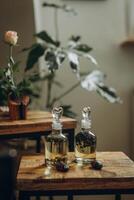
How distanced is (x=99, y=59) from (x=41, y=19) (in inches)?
18.1

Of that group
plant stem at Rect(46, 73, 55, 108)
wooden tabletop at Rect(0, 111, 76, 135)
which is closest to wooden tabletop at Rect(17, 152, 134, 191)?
wooden tabletop at Rect(0, 111, 76, 135)

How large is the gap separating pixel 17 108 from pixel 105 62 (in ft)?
3.96

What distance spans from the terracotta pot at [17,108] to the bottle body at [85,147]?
19.1 inches

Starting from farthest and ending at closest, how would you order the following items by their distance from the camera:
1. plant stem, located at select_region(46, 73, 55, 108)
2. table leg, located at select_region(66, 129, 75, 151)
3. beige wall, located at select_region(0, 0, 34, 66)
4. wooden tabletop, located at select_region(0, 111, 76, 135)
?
plant stem, located at select_region(46, 73, 55, 108) → beige wall, located at select_region(0, 0, 34, 66) → table leg, located at select_region(66, 129, 75, 151) → wooden tabletop, located at select_region(0, 111, 76, 135)

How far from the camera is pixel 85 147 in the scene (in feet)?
4.28

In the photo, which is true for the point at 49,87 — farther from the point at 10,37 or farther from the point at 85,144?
the point at 85,144

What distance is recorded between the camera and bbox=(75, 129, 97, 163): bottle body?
4.27 feet

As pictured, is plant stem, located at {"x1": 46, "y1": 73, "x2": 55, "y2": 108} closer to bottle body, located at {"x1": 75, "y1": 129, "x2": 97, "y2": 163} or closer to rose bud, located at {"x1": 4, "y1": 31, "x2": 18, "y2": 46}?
rose bud, located at {"x1": 4, "y1": 31, "x2": 18, "y2": 46}

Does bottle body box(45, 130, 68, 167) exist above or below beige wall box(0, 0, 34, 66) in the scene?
below

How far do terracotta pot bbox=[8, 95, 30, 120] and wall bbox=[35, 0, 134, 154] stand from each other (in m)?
1.05

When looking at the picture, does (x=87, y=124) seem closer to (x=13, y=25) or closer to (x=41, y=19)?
(x=13, y=25)

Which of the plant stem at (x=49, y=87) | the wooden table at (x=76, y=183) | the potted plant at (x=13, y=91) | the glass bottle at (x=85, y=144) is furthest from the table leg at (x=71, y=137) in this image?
the plant stem at (x=49, y=87)

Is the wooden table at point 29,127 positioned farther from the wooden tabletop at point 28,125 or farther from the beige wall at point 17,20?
the beige wall at point 17,20

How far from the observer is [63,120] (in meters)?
1.72
